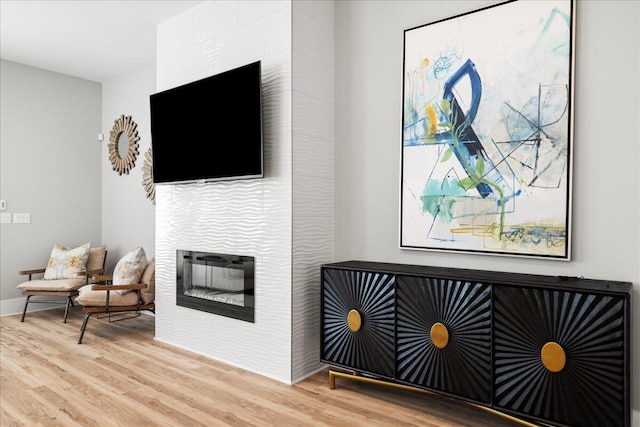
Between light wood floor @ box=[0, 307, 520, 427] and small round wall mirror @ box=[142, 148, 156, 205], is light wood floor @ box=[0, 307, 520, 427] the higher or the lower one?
the lower one

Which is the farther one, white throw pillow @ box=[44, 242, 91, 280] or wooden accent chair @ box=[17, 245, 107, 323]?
white throw pillow @ box=[44, 242, 91, 280]

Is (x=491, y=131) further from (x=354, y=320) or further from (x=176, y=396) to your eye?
(x=176, y=396)

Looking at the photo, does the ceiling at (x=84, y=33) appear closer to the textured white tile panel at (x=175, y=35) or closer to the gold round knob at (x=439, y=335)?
the textured white tile panel at (x=175, y=35)

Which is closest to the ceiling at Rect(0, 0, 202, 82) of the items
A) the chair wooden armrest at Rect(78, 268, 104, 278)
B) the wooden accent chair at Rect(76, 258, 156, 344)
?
the wooden accent chair at Rect(76, 258, 156, 344)

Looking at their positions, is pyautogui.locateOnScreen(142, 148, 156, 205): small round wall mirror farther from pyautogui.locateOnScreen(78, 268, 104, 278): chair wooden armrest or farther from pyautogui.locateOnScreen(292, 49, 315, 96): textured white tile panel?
pyautogui.locateOnScreen(292, 49, 315, 96): textured white tile panel

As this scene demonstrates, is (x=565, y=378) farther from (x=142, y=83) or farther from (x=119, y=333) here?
(x=142, y=83)

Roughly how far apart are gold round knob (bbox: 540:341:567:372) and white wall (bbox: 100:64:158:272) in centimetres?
405

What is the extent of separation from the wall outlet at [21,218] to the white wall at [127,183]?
0.83 m

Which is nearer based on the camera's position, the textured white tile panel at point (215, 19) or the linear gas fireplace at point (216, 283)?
the linear gas fireplace at point (216, 283)

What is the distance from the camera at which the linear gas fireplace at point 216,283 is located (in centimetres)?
319

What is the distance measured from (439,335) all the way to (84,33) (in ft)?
13.6

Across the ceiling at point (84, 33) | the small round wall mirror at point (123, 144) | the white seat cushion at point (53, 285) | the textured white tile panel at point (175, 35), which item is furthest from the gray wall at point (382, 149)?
the textured white tile panel at point (175, 35)

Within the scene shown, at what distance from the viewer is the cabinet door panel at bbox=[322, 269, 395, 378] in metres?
2.59

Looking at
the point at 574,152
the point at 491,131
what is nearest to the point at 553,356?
the point at 574,152
